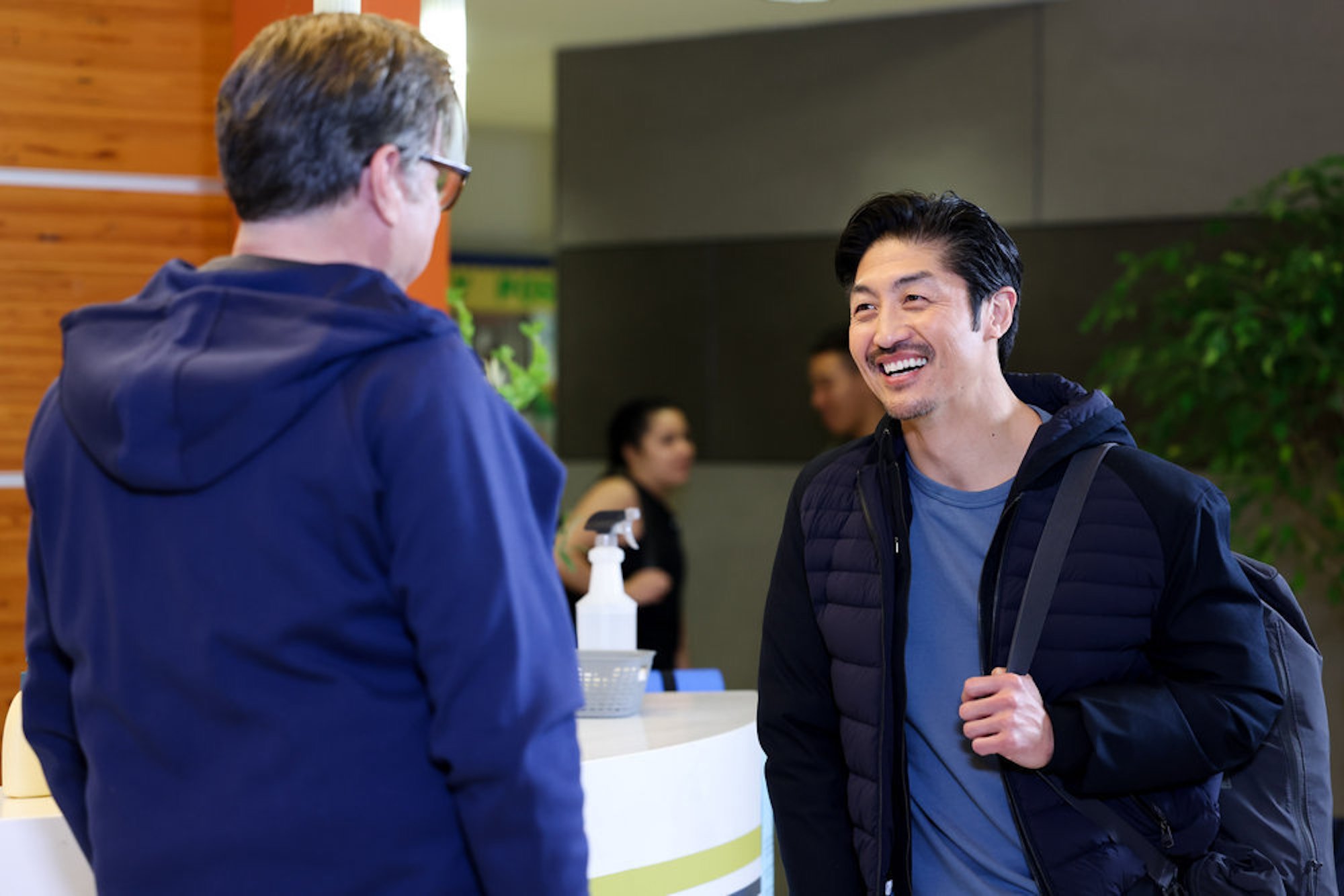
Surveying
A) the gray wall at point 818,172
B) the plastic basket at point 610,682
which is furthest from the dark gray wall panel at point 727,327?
the plastic basket at point 610,682

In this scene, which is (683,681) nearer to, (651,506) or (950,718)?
(950,718)

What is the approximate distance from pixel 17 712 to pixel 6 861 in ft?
0.62

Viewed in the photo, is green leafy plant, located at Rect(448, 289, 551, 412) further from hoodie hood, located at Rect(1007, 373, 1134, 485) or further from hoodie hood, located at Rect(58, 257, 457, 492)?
hoodie hood, located at Rect(58, 257, 457, 492)

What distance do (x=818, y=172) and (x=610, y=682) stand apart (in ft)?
12.9

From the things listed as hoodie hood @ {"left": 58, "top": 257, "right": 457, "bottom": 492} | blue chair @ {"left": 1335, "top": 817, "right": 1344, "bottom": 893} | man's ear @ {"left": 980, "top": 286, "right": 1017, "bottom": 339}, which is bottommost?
blue chair @ {"left": 1335, "top": 817, "right": 1344, "bottom": 893}

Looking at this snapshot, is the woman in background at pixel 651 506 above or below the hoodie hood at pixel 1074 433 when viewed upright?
below

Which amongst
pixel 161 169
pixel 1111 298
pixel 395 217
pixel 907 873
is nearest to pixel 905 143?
pixel 1111 298

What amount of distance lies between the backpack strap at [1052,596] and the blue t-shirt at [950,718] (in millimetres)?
86

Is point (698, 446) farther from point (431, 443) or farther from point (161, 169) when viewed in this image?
point (431, 443)

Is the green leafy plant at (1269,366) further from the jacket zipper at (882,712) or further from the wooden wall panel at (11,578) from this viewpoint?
the wooden wall panel at (11,578)

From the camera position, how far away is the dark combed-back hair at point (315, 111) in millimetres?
1017

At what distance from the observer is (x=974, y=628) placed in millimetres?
1706

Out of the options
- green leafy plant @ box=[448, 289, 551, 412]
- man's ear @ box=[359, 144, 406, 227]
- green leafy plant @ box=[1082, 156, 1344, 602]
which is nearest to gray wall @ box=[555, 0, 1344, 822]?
green leafy plant @ box=[1082, 156, 1344, 602]

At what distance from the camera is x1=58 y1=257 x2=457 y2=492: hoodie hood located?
38.0 inches
